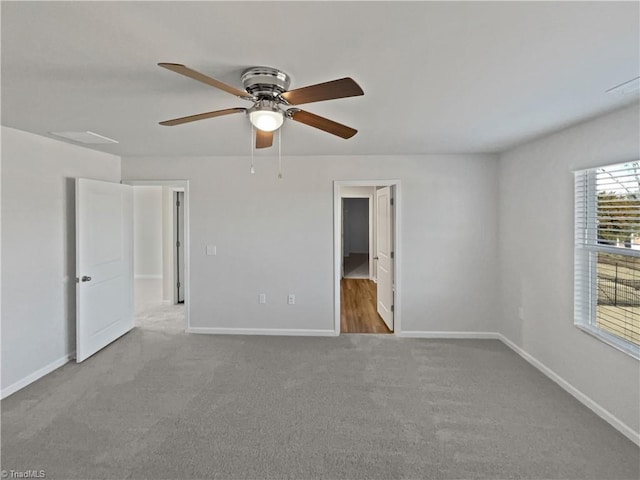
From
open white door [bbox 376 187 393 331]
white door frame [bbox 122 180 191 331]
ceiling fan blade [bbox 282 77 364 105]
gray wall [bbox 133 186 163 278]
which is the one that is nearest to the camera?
ceiling fan blade [bbox 282 77 364 105]

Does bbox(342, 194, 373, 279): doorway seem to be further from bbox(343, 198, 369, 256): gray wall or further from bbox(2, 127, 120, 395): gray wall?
bbox(2, 127, 120, 395): gray wall

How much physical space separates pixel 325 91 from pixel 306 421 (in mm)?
2270

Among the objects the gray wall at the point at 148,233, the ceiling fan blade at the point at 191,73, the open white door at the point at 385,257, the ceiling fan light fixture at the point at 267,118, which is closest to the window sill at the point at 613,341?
the open white door at the point at 385,257

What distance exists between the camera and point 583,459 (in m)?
2.09

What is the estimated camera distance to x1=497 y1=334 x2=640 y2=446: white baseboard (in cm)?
230

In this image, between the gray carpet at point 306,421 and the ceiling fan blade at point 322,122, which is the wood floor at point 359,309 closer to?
the gray carpet at point 306,421

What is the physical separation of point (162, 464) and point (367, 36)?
2.65m

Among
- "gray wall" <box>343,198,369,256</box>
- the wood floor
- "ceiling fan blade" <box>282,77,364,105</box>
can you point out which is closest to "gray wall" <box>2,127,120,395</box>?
"ceiling fan blade" <box>282,77,364,105</box>

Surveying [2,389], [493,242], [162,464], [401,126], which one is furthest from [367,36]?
[2,389]

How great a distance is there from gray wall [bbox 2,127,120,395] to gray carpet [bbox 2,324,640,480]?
0.31 meters

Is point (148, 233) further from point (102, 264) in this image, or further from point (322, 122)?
point (322, 122)

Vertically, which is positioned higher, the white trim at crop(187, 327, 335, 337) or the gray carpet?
the white trim at crop(187, 327, 335, 337)

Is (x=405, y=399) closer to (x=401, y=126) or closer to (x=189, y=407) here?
(x=189, y=407)

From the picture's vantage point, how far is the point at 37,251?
10.5 ft
